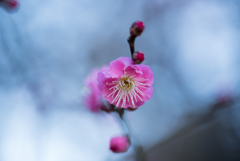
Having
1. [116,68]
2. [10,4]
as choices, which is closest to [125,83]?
[116,68]

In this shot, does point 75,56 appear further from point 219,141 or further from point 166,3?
point 219,141

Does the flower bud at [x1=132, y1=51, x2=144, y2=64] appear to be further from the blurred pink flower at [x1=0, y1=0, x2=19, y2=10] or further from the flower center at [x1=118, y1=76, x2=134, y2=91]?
the blurred pink flower at [x1=0, y1=0, x2=19, y2=10]

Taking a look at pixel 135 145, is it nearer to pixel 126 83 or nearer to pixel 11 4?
pixel 126 83

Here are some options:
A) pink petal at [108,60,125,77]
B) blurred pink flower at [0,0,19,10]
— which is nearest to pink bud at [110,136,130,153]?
pink petal at [108,60,125,77]

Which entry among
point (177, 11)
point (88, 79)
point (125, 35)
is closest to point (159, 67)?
point (125, 35)

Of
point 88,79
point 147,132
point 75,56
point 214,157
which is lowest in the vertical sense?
point 214,157

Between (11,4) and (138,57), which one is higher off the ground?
(11,4)

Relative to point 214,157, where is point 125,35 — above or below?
above
